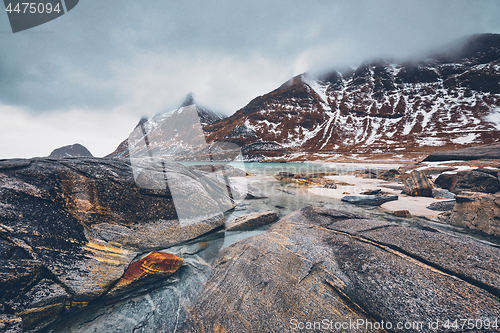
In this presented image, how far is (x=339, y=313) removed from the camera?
3875 millimetres

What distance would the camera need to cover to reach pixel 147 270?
5305mm

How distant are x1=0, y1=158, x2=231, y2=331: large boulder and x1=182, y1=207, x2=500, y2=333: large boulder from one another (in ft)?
9.42

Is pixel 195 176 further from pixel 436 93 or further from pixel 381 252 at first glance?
pixel 436 93

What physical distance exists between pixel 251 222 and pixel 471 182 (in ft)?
57.1

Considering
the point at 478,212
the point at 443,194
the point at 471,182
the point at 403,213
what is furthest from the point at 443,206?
the point at 471,182

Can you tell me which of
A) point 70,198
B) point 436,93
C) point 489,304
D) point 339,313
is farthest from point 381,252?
point 436,93

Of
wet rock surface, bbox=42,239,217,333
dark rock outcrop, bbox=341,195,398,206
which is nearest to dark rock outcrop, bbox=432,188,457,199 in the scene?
dark rock outcrop, bbox=341,195,398,206

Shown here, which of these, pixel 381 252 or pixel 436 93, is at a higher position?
pixel 436 93

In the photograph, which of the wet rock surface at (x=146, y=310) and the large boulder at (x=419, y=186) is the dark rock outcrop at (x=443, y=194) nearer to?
the large boulder at (x=419, y=186)

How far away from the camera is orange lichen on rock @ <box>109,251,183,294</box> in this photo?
506cm

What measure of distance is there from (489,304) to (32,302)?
926 centimetres

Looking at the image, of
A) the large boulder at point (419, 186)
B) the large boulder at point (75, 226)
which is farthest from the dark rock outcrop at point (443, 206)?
the large boulder at point (75, 226)

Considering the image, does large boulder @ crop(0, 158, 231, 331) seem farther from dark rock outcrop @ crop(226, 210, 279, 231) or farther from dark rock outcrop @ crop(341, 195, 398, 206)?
dark rock outcrop @ crop(341, 195, 398, 206)

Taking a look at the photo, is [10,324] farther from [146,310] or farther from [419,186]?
[419,186]
